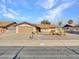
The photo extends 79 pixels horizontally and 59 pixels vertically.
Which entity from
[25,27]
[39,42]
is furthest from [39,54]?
[25,27]

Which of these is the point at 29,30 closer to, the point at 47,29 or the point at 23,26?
the point at 23,26

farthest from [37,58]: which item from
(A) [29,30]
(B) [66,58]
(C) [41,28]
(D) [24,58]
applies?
(C) [41,28]

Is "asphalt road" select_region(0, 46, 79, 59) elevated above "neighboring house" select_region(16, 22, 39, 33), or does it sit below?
below

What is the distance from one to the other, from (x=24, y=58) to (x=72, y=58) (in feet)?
9.89

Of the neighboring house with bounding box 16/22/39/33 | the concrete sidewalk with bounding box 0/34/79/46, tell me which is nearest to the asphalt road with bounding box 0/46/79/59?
the concrete sidewalk with bounding box 0/34/79/46

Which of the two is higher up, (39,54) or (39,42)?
(39,42)

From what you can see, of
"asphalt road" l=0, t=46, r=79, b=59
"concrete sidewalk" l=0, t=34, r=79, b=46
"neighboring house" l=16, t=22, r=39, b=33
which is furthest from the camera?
"neighboring house" l=16, t=22, r=39, b=33

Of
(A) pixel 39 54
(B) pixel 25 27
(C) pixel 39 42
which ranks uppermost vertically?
(B) pixel 25 27

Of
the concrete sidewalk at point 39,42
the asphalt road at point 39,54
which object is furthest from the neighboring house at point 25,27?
the asphalt road at point 39,54

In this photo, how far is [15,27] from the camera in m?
75.1

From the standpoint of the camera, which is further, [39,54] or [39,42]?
[39,42]

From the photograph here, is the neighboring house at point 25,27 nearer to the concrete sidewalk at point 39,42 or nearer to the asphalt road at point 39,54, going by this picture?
the concrete sidewalk at point 39,42

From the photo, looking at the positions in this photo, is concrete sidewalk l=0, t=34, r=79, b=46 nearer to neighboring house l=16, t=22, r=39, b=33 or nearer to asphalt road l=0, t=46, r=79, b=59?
asphalt road l=0, t=46, r=79, b=59

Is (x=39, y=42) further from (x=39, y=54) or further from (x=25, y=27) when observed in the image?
(x=25, y=27)
